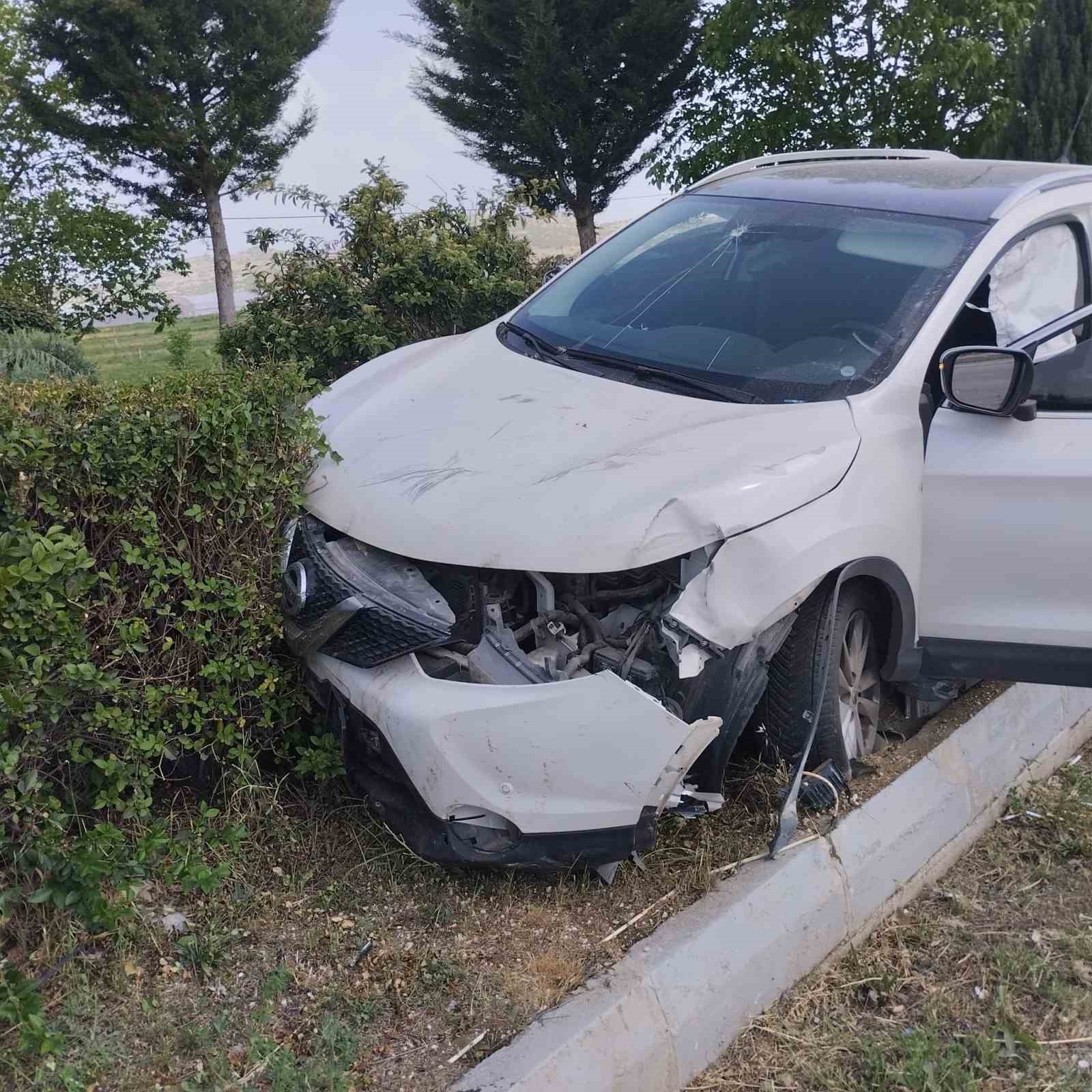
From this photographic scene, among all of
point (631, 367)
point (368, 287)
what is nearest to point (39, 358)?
point (368, 287)

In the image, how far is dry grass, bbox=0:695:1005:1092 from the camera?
260 cm

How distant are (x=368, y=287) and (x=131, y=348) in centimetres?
851

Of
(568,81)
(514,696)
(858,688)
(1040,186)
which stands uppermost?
(568,81)

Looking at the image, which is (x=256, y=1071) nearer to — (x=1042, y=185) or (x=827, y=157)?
A: (x=1042, y=185)

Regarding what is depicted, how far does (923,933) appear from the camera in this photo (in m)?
3.27

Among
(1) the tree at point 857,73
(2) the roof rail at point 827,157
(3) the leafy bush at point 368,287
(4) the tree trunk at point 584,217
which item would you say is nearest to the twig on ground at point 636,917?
(2) the roof rail at point 827,157

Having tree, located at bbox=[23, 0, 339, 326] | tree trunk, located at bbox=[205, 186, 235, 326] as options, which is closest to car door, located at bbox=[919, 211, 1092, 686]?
tree, located at bbox=[23, 0, 339, 326]

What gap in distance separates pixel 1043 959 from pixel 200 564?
101 inches

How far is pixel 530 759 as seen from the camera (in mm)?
2854

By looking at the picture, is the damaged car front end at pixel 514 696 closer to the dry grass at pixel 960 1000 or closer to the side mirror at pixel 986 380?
the dry grass at pixel 960 1000

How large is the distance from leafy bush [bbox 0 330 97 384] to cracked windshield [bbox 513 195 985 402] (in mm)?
1906

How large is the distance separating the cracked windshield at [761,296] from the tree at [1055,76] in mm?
10174

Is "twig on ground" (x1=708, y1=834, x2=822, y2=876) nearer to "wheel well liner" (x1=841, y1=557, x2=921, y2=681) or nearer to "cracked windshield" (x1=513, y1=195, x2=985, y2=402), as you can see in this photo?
"wheel well liner" (x1=841, y1=557, x2=921, y2=681)

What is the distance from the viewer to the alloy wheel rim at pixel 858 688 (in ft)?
11.7
